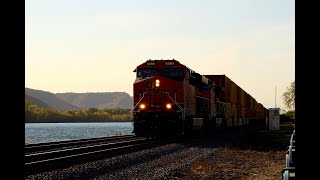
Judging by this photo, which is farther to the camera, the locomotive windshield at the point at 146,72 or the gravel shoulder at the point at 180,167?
the locomotive windshield at the point at 146,72

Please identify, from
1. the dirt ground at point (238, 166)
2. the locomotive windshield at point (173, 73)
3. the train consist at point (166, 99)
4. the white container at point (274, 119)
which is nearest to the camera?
the dirt ground at point (238, 166)

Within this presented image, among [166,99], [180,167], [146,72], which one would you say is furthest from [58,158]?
[146,72]

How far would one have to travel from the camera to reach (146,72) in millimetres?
26094

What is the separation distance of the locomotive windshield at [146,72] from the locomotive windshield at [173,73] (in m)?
0.46

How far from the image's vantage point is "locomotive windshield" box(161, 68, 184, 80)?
25.6 m

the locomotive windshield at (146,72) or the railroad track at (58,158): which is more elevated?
the locomotive windshield at (146,72)

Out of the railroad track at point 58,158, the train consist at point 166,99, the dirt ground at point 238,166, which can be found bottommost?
the dirt ground at point 238,166

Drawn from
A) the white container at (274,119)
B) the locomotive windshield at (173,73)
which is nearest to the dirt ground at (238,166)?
the locomotive windshield at (173,73)

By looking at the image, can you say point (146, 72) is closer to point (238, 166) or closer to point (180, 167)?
point (238, 166)

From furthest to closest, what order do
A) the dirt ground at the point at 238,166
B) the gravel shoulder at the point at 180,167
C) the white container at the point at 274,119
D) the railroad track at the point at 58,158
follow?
the white container at the point at 274,119 < the dirt ground at the point at 238,166 < the railroad track at the point at 58,158 < the gravel shoulder at the point at 180,167

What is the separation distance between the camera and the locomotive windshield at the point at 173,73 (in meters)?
25.6

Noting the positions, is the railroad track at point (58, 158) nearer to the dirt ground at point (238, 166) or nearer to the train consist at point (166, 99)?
the dirt ground at point (238, 166)
